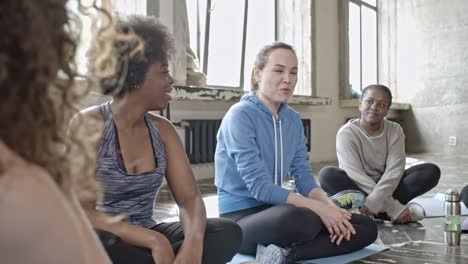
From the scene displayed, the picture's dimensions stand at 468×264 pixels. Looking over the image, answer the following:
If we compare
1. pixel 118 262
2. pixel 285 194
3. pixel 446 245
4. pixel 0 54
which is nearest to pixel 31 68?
pixel 0 54

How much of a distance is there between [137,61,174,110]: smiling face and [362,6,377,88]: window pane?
279 inches

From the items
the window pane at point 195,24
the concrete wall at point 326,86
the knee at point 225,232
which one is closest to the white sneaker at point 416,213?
the knee at point 225,232

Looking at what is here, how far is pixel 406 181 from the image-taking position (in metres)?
3.02

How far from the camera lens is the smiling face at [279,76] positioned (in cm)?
219

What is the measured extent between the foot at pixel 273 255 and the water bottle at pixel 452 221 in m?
0.80

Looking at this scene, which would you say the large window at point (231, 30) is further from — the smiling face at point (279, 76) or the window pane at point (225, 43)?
the smiling face at point (279, 76)

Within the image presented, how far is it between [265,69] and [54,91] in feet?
5.96

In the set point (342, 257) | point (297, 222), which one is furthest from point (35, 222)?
point (342, 257)

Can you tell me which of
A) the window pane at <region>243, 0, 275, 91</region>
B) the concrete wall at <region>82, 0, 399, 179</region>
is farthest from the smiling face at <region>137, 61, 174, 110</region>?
the concrete wall at <region>82, 0, 399, 179</region>

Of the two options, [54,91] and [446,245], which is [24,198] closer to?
[54,91]

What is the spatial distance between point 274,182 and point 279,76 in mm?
426

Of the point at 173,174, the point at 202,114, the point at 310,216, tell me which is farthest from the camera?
the point at 202,114

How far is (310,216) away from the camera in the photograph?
2051 mm

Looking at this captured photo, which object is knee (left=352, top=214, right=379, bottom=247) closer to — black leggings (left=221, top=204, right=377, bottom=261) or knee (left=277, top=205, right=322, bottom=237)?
black leggings (left=221, top=204, right=377, bottom=261)
